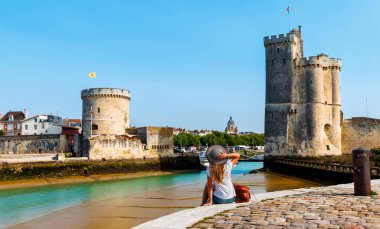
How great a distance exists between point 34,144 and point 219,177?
3999 cm

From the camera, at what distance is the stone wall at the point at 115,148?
3925cm

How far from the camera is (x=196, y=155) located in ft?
160

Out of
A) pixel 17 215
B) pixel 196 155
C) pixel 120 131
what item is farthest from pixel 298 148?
pixel 17 215

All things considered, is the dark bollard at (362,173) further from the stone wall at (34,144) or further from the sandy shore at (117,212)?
the stone wall at (34,144)

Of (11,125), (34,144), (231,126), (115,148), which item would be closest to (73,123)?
(11,125)

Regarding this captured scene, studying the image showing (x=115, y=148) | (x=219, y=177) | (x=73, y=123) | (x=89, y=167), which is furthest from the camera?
(x=73, y=123)

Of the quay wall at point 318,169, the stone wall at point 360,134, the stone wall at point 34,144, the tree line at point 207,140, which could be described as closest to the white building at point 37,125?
the stone wall at point 34,144

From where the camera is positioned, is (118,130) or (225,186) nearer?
(225,186)

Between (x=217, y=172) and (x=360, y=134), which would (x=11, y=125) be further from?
(x=217, y=172)

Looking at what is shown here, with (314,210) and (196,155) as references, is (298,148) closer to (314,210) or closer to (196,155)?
(196,155)

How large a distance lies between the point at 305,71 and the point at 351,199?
32159 millimetres

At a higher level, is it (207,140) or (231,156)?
(207,140)

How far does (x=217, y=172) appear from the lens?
8.68 metres

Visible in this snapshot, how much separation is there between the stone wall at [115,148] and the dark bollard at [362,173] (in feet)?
104
